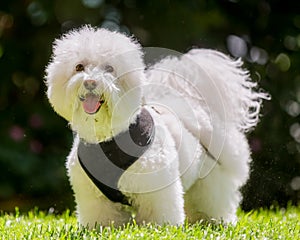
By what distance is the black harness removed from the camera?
14.3ft

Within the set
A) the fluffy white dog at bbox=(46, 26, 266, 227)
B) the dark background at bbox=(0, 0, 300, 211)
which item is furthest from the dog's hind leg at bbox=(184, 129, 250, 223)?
the dark background at bbox=(0, 0, 300, 211)

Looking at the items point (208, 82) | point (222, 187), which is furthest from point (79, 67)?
point (222, 187)

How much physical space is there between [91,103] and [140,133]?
0.40 metres

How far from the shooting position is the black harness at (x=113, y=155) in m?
4.36

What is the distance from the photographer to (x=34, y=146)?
8.16 m

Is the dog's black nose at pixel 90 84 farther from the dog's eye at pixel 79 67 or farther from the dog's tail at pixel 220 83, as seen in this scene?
the dog's tail at pixel 220 83

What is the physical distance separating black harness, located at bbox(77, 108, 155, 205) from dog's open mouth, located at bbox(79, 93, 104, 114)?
0.89 ft

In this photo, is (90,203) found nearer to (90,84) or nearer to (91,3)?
(90,84)

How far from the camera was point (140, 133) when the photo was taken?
4414 millimetres

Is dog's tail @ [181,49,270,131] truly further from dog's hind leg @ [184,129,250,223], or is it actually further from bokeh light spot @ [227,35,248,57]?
bokeh light spot @ [227,35,248,57]

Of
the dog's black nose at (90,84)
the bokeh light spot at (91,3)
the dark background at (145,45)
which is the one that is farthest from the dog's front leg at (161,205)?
the bokeh light spot at (91,3)

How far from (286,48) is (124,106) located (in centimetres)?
468

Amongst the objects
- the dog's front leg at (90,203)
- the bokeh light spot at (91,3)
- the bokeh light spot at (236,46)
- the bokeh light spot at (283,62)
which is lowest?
the bokeh light spot at (283,62)

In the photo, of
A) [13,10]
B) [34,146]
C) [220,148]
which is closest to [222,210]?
[220,148]
